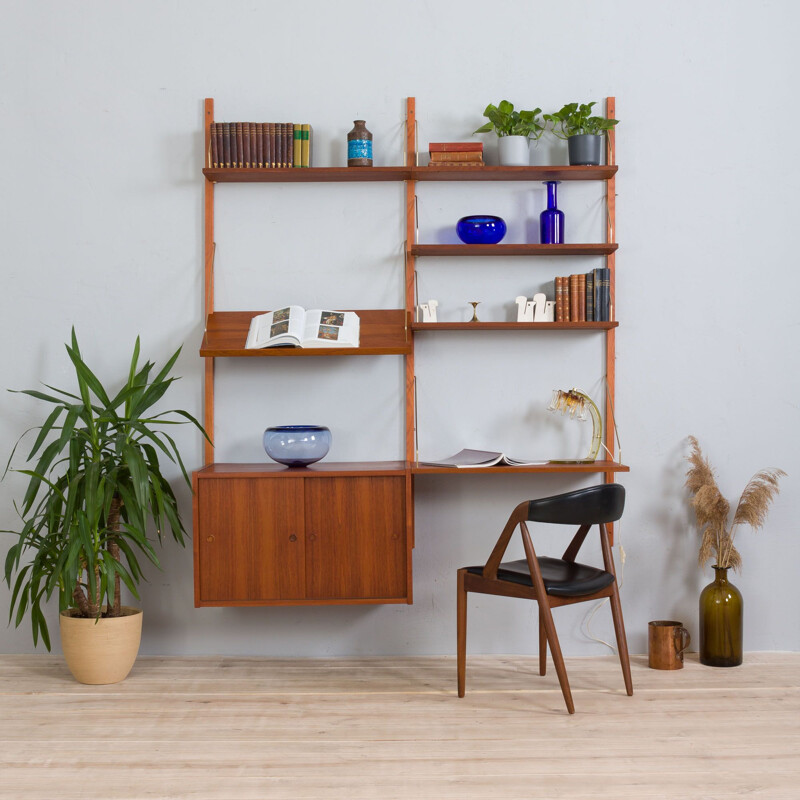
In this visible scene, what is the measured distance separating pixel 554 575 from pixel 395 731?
777 mm

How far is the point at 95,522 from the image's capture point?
3.17m

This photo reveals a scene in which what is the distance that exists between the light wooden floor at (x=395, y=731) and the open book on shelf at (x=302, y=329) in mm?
1324

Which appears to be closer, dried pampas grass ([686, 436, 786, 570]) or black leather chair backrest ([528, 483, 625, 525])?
black leather chair backrest ([528, 483, 625, 525])

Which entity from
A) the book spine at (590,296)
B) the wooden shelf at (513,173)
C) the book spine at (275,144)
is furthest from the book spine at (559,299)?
the book spine at (275,144)

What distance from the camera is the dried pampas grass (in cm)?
347

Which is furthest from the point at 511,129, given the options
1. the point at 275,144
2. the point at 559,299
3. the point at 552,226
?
the point at 275,144

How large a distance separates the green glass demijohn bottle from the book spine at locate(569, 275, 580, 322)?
1190 millimetres

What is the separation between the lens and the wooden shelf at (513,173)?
351cm

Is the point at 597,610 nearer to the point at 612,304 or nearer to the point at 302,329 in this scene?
the point at 612,304

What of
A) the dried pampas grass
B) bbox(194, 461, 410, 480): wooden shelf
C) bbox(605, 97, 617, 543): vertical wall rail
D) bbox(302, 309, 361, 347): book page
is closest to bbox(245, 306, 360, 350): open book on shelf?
bbox(302, 309, 361, 347): book page

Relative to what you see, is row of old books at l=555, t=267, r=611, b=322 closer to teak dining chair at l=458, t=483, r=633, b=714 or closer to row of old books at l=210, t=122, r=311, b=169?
teak dining chair at l=458, t=483, r=633, b=714

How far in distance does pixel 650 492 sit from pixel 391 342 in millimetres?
1308

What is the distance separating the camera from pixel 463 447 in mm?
3695

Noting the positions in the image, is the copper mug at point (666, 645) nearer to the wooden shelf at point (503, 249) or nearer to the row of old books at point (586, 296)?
the row of old books at point (586, 296)
